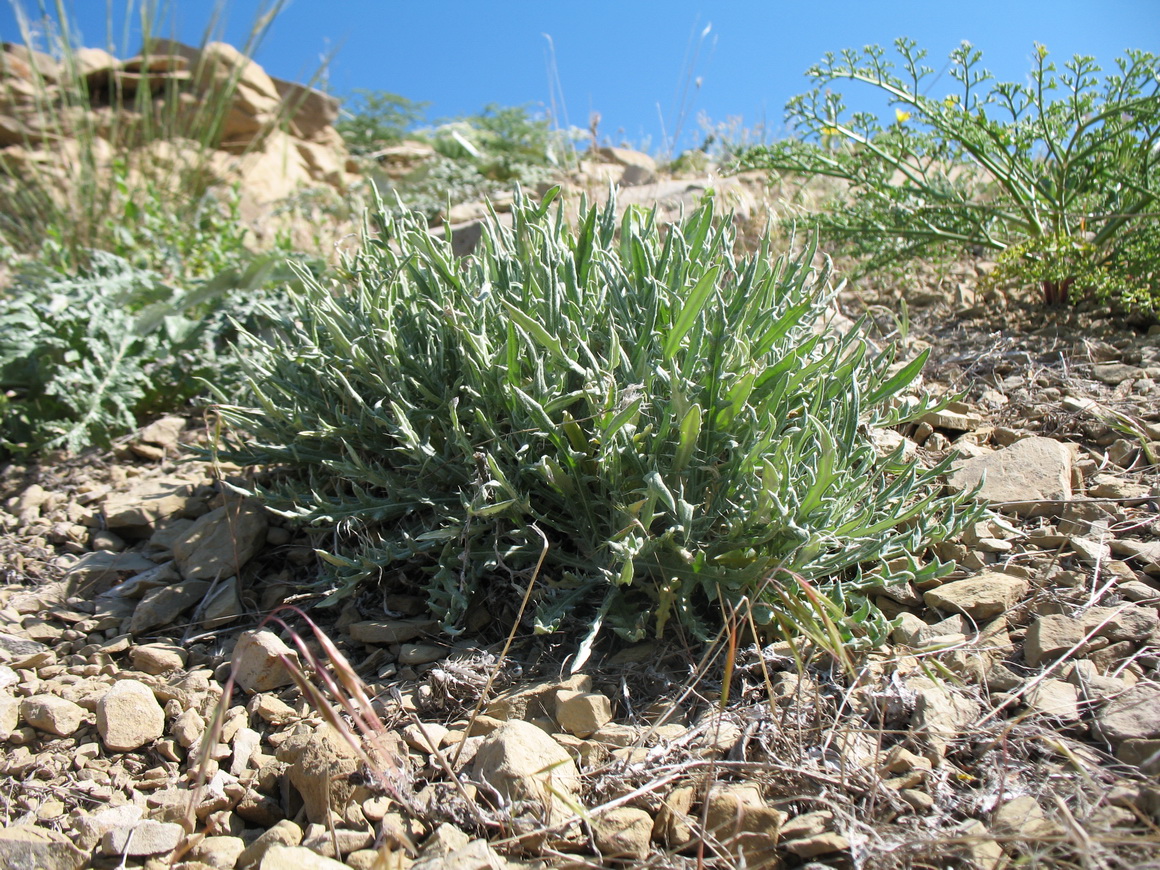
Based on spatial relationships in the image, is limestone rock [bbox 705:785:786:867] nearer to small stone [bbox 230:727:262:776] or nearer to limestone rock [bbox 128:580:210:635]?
small stone [bbox 230:727:262:776]

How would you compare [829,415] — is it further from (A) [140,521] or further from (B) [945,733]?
(A) [140,521]

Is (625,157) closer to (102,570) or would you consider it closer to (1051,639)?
(102,570)

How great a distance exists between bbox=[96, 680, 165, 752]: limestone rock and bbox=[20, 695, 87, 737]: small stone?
0.06 m

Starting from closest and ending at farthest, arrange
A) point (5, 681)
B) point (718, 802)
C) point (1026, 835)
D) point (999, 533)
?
point (1026, 835)
point (718, 802)
point (5, 681)
point (999, 533)

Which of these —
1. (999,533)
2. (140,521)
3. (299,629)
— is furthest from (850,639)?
(140,521)

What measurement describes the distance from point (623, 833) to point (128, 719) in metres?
1.18

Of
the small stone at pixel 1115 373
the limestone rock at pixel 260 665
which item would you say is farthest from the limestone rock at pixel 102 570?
the small stone at pixel 1115 373

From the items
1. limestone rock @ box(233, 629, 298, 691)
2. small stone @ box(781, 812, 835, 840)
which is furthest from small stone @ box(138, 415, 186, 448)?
small stone @ box(781, 812, 835, 840)

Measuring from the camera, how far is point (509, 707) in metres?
1.79

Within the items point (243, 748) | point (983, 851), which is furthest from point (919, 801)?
point (243, 748)

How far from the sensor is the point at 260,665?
6.53 ft

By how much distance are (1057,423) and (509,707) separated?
6.77 ft

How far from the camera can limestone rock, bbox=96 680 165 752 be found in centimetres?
181

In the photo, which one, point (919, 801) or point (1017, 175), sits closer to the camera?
point (919, 801)
